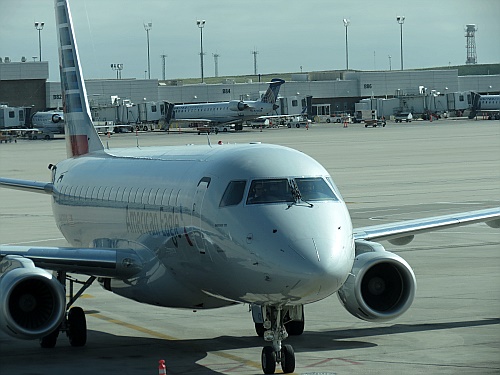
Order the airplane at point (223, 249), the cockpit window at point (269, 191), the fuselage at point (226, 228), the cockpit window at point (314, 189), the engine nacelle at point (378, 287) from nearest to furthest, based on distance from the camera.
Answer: the fuselage at point (226, 228) → the airplane at point (223, 249) → the cockpit window at point (269, 191) → the cockpit window at point (314, 189) → the engine nacelle at point (378, 287)

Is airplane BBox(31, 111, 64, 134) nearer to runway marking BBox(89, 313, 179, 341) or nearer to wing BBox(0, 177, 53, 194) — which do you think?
wing BBox(0, 177, 53, 194)

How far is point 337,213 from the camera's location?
17.9 metres

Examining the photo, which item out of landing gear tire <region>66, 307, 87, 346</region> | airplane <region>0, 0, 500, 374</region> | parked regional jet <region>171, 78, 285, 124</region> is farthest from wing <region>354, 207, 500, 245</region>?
parked regional jet <region>171, 78, 285, 124</region>

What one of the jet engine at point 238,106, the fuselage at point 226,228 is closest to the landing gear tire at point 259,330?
the fuselage at point 226,228

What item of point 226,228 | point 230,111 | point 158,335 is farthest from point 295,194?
point 230,111

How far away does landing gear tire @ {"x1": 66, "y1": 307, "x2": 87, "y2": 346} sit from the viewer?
2175 cm

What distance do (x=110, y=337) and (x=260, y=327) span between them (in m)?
3.15

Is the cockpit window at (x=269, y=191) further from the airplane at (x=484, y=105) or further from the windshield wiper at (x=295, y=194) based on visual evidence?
the airplane at (x=484, y=105)

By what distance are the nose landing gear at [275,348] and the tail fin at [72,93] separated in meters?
13.6

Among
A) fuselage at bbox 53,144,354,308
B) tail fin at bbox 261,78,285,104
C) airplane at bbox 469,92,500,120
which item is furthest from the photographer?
airplane at bbox 469,92,500,120

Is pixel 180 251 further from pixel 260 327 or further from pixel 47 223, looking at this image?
pixel 47 223

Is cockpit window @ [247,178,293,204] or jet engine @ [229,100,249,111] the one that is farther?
jet engine @ [229,100,249,111]

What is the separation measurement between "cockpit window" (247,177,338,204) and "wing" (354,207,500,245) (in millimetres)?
4318

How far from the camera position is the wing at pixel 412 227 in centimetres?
2300
